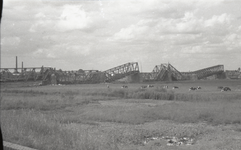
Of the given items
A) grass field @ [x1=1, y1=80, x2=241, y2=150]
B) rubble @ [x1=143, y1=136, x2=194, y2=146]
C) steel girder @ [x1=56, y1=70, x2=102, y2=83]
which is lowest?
rubble @ [x1=143, y1=136, x2=194, y2=146]

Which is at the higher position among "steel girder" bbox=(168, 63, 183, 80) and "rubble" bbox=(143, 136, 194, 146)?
"steel girder" bbox=(168, 63, 183, 80)

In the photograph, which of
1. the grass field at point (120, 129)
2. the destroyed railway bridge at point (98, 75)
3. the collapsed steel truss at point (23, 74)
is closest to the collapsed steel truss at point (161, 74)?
the destroyed railway bridge at point (98, 75)

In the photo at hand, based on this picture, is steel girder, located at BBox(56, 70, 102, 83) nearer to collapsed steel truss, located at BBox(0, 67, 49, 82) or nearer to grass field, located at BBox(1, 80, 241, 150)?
collapsed steel truss, located at BBox(0, 67, 49, 82)

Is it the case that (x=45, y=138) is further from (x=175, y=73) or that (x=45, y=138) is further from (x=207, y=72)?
(x=207, y=72)

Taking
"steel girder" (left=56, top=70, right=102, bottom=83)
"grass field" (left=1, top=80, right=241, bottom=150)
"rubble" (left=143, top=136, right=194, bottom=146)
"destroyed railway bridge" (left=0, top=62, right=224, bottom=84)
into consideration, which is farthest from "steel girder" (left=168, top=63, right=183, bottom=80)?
"rubble" (left=143, top=136, right=194, bottom=146)

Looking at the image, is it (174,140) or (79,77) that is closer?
(174,140)

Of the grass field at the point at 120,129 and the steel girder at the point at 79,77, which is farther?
the steel girder at the point at 79,77

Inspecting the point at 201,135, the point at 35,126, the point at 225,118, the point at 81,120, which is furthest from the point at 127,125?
the point at 35,126

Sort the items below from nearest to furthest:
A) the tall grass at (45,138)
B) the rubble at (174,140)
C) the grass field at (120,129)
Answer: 1. the tall grass at (45,138)
2. the grass field at (120,129)
3. the rubble at (174,140)

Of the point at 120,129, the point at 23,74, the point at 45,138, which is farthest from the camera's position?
the point at 23,74

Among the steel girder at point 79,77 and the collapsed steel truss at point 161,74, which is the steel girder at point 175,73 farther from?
the steel girder at point 79,77

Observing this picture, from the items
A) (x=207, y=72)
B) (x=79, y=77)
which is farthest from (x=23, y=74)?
(x=207, y=72)

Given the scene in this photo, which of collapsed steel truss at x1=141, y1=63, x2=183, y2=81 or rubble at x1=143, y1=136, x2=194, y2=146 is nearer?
rubble at x1=143, y1=136, x2=194, y2=146

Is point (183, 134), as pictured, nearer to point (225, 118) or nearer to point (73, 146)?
point (225, 118)
